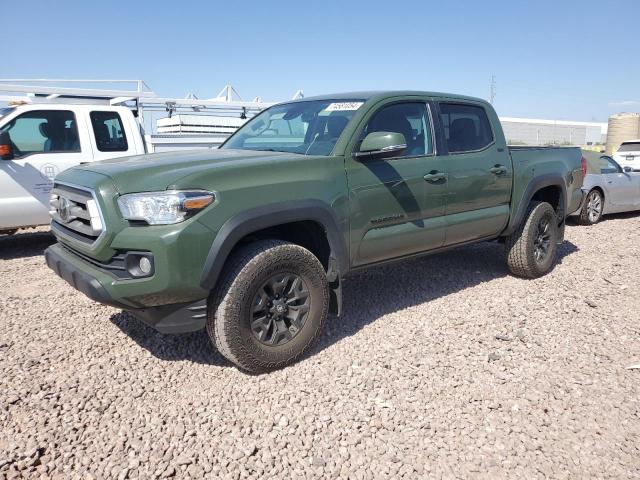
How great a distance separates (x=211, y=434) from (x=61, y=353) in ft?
4.86

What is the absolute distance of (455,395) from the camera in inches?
119

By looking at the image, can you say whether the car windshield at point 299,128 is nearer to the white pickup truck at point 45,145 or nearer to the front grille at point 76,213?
the front grille at point 76,213

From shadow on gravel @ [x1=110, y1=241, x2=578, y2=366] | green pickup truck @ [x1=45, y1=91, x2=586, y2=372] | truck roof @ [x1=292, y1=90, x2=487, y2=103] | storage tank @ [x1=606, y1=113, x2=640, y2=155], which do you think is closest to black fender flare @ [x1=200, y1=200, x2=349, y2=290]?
green pickup truck @ [x1=45, y1=91, x2=586, y2=372]

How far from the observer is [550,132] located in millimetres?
53031

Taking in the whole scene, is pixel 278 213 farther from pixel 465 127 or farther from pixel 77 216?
pixel 465 127

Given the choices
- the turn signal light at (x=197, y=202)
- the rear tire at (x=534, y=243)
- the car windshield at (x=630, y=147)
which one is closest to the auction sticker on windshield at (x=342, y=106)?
the turn signal light at (x=197, y=202)

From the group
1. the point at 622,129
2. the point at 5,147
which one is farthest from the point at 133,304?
the point at 622,129

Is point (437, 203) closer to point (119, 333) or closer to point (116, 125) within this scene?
point (119, 333)

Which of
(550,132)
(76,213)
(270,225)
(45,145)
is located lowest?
(550,132)

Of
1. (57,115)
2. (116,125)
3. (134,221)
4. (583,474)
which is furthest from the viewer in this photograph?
(116,125)

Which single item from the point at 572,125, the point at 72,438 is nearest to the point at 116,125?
the point at 72,438

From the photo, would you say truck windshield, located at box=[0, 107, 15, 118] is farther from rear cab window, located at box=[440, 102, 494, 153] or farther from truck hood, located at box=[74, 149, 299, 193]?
rear cab window, located at box=[440, 102, 494, 153]

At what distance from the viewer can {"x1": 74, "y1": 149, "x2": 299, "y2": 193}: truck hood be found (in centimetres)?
286

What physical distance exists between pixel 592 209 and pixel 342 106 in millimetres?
7048
